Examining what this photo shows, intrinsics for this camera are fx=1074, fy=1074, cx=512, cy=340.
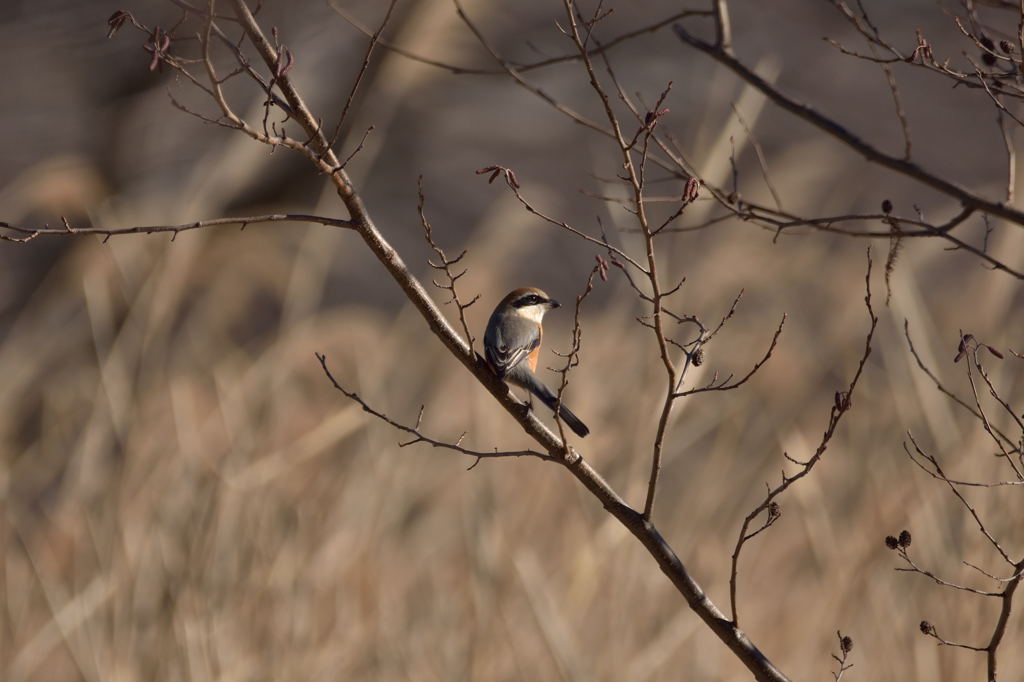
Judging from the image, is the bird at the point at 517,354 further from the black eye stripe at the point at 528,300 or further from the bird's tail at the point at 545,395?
the black eye stripe at the point at 528,300

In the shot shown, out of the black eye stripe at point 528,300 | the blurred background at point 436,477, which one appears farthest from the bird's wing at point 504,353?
the blurred background at point 436,477

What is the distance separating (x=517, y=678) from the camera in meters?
3.75

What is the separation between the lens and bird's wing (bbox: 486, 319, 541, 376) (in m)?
2.24

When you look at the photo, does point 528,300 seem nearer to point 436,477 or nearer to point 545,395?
point 545,395

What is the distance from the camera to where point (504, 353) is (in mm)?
2285

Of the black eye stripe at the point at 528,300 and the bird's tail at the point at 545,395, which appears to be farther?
the black eye stripe at the point at 528,300

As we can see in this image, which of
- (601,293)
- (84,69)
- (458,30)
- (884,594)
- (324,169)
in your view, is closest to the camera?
(324,169)

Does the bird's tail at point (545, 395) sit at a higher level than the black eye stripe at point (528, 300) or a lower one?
lower

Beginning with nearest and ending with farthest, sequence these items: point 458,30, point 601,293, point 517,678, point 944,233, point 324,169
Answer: point 324,169 → point 944,233 → point 517,678 → point 458,30 → point 601,293

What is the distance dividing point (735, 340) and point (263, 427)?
1.98 metres

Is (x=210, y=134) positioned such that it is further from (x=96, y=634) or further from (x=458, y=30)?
(x=96, y=634)

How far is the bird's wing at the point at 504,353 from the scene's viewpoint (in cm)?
224

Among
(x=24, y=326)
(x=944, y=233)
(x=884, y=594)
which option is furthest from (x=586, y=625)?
(x=24, y=326)

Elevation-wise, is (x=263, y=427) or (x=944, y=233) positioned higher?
(x=263, y=427)
